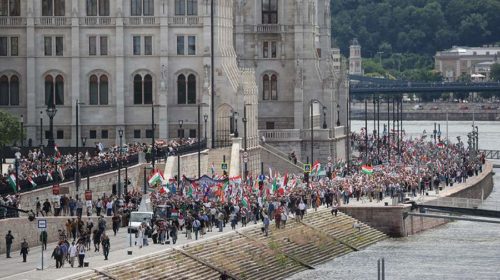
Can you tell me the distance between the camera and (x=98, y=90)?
137500mm

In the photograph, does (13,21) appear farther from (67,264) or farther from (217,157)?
(67,264)

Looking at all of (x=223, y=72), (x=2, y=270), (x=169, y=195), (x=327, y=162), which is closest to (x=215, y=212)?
(x=169, y=195)

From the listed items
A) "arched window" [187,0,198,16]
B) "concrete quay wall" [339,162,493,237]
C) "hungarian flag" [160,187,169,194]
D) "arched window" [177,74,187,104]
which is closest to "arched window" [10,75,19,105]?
"arched window" [177,74,187,104]

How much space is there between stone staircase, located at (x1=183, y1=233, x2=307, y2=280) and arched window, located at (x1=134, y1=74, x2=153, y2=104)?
36.5 meters

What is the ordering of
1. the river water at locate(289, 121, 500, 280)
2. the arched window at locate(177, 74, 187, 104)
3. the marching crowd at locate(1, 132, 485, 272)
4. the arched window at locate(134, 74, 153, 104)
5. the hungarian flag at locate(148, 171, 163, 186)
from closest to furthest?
the marching crowd at locate(1, 132, 485, 272), the river water at locate(289, 121, 500, 280), the hungarian flag at locate(148, 171, 163, 186), the arched window at locate(134, 74, 153, 104), the arched window at locate(177, 74, 187, 104)

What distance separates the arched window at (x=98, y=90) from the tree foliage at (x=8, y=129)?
36.8ft

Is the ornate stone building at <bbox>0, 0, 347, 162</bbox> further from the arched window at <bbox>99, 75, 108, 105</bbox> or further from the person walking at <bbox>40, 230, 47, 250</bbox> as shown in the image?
the person walking at <bbox>40, 230, 47, 250</bbox>

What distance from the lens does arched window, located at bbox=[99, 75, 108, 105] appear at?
450 ft

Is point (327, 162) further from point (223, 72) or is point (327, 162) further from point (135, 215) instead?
point (135, 215)

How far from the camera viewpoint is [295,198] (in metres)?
112

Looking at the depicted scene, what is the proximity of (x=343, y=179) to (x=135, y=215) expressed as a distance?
33993 mm

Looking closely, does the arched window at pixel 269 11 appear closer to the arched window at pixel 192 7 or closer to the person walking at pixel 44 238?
the arched window at pixel 192 7

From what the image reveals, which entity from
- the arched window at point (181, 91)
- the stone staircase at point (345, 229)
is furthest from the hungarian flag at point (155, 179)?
the arched window at point (181, 91)

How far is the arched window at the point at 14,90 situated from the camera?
447ft
